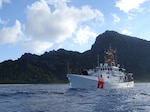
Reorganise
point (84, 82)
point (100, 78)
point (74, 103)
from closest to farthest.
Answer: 1. point (74, 103)
2. point (84, 82)
3. point (100, 78)

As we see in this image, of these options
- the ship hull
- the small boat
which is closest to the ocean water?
the ship hull

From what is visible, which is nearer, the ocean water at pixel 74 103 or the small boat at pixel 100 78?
the ocean water at pixel 74 103

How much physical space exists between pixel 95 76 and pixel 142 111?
67.1 meters

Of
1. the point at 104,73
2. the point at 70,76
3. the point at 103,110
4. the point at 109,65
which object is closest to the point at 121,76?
the point at 109,65

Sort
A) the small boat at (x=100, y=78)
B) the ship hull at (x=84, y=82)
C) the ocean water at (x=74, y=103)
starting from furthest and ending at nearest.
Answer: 1. the small boat at (x=100, y=78)
2. the ship hull at (x=84, y=82)
3. the ocean water at (x=74, y=103)

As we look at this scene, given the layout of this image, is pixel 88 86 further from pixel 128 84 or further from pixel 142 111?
pixel 142 111

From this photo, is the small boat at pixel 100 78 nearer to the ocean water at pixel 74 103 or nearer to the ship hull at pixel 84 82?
the ship hull at pixel 84 82

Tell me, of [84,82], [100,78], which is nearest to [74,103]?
[84,82]

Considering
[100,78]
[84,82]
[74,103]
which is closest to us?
[74,103]

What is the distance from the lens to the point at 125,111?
154ft

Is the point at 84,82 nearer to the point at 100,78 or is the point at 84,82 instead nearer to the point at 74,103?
the point at 100,78

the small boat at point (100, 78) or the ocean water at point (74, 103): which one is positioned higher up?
the small boat at point (100, 78)

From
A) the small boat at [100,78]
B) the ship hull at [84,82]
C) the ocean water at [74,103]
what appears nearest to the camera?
the ocean water at [74,103]

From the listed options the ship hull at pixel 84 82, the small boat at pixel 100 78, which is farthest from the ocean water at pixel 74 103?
the small boat at pixel 100 78
